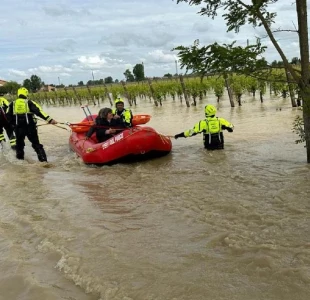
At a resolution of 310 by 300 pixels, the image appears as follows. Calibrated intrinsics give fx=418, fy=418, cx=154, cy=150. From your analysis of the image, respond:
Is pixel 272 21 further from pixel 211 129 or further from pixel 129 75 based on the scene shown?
pixel 129 75

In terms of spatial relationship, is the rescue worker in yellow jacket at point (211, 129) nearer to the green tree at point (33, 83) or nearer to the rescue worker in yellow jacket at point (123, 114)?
the rescue worker in yellow jacket at point (123, 114)

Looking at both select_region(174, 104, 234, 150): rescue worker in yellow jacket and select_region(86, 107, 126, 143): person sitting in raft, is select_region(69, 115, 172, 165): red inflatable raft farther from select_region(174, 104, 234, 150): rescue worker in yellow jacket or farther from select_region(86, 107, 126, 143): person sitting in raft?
select_region(174, 104, 234, 150): rescue worker in yellow jacket

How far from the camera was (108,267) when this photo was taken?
3.90 meters

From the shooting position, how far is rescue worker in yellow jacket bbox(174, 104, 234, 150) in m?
9.20

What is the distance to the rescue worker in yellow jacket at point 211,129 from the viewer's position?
9.20 meters

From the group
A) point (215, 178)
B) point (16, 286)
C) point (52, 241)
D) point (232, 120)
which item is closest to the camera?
point (16, 286)

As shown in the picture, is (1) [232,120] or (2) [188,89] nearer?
(1) [232,120]

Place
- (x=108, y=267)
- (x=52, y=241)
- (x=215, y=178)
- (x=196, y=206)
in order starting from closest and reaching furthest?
(x=108, y=267)
(x=52, y=241)
(x=196, y=206)
(x=215, y=178)

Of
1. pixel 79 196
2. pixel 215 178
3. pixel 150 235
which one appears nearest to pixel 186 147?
pixel 215 178

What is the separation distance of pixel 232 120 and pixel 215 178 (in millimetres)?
8494

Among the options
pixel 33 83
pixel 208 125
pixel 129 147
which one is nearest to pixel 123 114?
pixel 129 147

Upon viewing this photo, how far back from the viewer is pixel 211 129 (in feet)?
30.8

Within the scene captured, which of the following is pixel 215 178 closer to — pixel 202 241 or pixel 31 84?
pixel 202 241

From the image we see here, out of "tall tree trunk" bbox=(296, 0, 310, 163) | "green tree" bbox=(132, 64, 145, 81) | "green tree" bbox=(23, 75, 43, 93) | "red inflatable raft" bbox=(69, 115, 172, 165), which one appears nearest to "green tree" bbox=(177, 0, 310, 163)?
"tall tree trunk" bbox=(296, 0, 310, 163)
